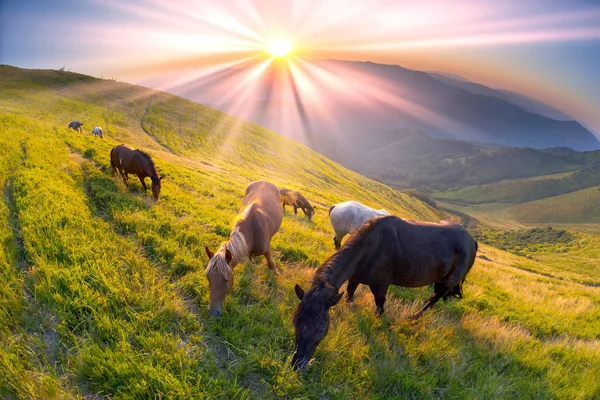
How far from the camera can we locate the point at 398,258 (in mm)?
6094

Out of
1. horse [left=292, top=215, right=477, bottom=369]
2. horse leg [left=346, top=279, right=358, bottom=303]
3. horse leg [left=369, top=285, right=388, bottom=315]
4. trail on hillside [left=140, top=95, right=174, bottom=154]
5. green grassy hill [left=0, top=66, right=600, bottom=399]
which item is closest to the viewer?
green grassy hill [left=0, top=66, right=600, bottom=399]

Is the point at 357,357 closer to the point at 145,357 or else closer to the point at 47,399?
the point at 145,357

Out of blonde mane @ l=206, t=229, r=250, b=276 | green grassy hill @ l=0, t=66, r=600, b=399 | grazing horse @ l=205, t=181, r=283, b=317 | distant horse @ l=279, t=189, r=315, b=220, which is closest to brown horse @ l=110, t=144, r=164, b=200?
green grassy hill @ l=0, t=66, r=600, b=399

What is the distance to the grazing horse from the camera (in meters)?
4.82

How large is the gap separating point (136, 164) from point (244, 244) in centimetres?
888

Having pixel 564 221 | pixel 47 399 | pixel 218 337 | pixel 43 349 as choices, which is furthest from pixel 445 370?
pixel 564 221

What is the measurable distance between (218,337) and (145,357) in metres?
1.12

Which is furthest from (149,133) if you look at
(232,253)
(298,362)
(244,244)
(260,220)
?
(298,362)

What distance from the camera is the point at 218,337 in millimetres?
4301

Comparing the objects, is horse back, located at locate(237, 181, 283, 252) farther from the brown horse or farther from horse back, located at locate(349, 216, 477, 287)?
the brown horse

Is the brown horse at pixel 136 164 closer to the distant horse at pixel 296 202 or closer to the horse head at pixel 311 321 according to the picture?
the horse head at pixel 311 321

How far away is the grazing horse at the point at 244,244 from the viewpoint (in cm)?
482

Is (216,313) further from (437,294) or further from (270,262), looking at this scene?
(437,294)

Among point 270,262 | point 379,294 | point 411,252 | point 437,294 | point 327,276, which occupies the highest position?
point 411,252
